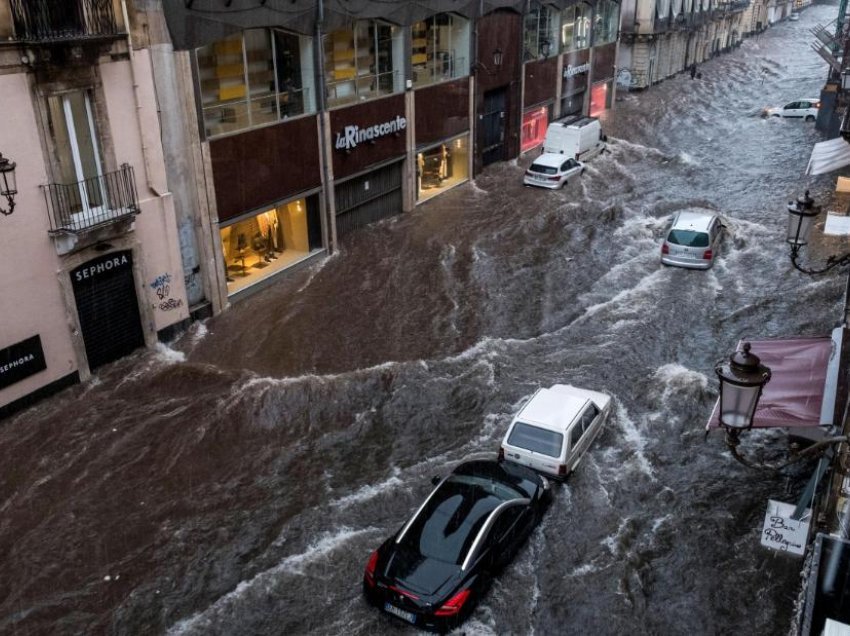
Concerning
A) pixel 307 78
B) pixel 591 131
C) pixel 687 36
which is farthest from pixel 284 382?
pixel 687 36

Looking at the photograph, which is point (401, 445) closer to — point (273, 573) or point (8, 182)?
point (273, 573)

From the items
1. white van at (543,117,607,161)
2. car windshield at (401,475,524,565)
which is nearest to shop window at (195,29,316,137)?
car windshield at (401,475,524,565)

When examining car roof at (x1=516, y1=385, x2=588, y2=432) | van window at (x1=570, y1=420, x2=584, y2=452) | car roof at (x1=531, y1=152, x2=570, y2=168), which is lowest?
van window at (x1=570, y1=420, x2=584, y2=452)

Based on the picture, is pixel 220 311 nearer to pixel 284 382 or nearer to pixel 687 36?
pixel 284 382

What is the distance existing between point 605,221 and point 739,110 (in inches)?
1078

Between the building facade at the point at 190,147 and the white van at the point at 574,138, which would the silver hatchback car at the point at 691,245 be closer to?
the building facade at the point at 190,147

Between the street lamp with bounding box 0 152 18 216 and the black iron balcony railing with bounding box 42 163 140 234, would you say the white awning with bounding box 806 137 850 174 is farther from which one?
the street lamp with bounding box 0 152 18 216

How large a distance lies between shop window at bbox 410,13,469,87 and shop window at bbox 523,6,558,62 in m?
5.49

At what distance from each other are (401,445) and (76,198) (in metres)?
8.46

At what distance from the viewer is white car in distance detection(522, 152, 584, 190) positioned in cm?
3062

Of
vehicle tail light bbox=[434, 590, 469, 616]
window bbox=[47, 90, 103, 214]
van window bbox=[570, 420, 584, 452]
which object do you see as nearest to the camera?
vehicle tail light bbox=[434, 590, 469, 616]

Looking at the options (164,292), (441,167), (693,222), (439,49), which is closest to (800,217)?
(693,222)

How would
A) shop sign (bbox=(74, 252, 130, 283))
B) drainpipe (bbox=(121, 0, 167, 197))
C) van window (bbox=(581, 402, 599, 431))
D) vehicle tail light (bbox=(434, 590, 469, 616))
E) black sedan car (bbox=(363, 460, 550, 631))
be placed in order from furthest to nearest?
shop sign (bbox=(74, 252, 130, 283)) < drainpipe (bbox=(121, 0, 167, 197)) < van window (bbox=(581, 402, 599, 431)) < black sedan car (bbox=(363, 460, 550, 631)) < vehicle tail light (bbox=(434, 590, 469, 616))

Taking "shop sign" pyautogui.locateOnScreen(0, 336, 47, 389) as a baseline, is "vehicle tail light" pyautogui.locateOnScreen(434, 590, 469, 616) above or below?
below
